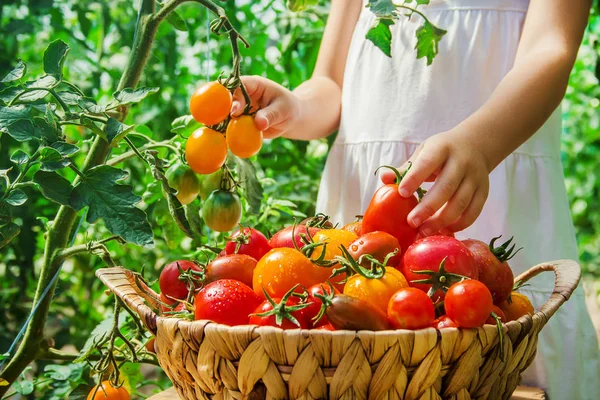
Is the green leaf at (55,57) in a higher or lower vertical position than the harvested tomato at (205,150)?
higher

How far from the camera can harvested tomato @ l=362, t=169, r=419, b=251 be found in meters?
0.87

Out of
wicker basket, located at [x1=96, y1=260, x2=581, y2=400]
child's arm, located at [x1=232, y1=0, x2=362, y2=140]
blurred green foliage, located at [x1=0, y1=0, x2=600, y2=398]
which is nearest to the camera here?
wicker basket, located at [x1=96, y1=260, x2=581, y2=400]

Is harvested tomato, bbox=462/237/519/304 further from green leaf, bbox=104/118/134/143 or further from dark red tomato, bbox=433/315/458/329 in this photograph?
green leaf, bbox=104/118/134/143

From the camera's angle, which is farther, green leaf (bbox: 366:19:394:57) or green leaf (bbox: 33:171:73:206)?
green leaf (bbox: 366:19:394:57)

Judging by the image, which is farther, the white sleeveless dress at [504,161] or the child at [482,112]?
the white sleeveless dress at [504,161]

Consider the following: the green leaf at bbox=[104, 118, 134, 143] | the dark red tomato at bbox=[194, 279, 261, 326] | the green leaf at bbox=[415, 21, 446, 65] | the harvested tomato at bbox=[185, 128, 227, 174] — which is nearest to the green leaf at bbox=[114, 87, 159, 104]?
the green leaf at bbox=[104, 118, 134, 143]

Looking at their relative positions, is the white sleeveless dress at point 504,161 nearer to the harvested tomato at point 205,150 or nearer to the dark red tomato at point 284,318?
the harvested tomato at point 205,150

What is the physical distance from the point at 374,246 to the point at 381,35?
0.39m

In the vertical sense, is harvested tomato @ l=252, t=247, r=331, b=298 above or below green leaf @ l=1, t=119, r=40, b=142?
below

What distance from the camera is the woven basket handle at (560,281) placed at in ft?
2.70

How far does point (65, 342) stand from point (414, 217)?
1.18 metres

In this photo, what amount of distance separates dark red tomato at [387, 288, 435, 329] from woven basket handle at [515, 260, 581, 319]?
19 centimetres

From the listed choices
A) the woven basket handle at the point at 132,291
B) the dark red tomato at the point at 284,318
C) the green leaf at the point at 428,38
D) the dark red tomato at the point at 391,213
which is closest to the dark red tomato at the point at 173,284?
the woven basket handle at the point at 132,291

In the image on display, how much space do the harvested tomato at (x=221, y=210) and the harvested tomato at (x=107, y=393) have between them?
28 cm
